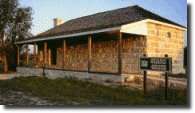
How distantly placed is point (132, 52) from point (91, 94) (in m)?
4.15

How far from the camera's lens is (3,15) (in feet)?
44.5

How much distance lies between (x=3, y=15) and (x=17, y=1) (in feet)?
3.02

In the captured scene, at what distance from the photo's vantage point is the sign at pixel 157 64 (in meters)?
6.93

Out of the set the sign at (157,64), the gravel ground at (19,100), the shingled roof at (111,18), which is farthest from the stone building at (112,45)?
the gravel ground at (19,100)

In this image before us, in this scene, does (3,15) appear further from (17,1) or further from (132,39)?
(132,39)

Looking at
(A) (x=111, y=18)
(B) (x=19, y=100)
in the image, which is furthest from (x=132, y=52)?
(B) (x=19, y=100)

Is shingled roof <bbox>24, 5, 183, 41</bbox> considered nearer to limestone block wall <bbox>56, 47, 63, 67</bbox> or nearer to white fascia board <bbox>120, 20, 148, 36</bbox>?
white fascia board <bbox>120, 20, 148, 36</bbox>

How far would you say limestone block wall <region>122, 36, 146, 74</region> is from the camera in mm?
11430

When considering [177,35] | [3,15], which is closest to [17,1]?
[3,15]

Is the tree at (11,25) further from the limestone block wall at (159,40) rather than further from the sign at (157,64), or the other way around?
the sign at (157,64)

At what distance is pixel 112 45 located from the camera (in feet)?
41.1

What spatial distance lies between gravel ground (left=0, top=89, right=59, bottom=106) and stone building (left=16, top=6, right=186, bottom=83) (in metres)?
2.60

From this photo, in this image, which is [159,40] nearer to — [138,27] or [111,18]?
[138,27]

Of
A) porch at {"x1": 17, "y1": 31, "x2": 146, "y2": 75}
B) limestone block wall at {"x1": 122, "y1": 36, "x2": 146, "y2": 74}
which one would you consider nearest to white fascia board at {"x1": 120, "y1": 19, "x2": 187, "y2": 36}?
porch at {"x1": 17, "y1": 31, "x2": 146, "y2": 75}
